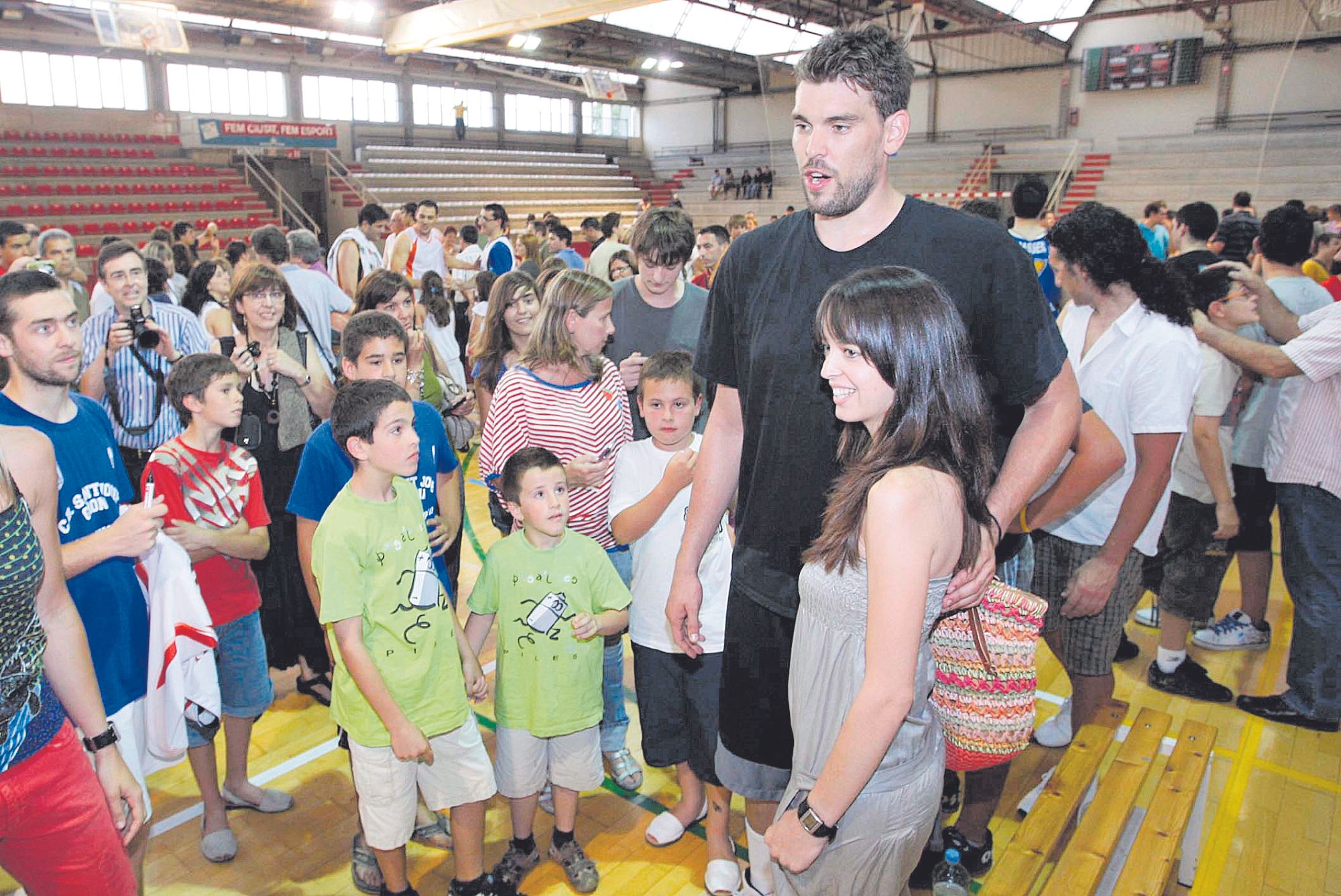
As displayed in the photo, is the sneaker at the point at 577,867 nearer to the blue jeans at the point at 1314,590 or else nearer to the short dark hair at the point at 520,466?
the short dark hair at the point at 520,466

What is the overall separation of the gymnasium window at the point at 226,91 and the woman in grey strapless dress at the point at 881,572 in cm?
2144

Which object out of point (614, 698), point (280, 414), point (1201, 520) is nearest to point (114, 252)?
point (280, 414)

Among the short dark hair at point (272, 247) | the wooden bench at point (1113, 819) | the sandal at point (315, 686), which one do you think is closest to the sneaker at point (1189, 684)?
the wooden bench at point (1113, 819)

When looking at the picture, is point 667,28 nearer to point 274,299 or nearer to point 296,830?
point 274,299

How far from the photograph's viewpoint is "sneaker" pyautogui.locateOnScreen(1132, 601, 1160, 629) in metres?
4.30

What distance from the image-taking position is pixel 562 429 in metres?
2.74

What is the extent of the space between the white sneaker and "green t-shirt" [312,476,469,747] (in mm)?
2135

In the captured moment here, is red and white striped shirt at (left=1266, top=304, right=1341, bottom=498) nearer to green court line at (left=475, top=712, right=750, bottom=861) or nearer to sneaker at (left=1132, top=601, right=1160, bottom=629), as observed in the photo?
sneaker at (left=1132, top=601, right=1160, bottom=629)

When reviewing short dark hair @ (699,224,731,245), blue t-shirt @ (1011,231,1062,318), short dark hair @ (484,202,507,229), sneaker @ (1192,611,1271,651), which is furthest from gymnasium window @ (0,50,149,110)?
sneaker @ (1192,611,1271,651)

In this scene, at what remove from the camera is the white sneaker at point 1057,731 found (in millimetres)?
3217

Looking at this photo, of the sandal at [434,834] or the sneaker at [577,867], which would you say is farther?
the sandal at [434,834]

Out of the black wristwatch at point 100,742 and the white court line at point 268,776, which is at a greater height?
the black wristwatch at point 100,742

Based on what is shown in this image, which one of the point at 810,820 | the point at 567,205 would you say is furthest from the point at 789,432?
the point at 567,205

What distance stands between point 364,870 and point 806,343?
79.1 inches
